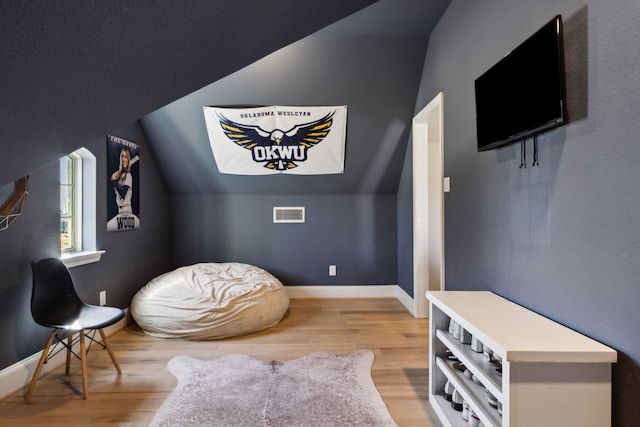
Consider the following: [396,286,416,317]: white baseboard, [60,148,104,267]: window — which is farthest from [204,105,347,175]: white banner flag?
[396,286,416,317]: white baseboard

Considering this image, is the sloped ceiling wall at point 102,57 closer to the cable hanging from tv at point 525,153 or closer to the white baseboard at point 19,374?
the cable hanging from tv at point 525,153

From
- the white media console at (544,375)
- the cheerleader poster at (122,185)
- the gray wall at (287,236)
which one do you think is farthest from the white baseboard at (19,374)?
the white media console at (544,375)

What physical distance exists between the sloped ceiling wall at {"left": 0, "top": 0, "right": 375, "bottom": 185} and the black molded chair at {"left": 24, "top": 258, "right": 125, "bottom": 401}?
51.3 inches

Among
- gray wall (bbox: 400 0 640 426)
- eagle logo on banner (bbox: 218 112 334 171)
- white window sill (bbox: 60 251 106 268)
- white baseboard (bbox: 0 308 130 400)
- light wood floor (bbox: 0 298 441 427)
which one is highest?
eagle logo on banner (bbox: 218 112 334 171)

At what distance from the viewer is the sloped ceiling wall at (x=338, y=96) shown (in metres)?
2.95

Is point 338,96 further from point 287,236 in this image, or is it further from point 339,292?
point 339,292

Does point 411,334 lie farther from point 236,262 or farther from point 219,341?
point 236,262

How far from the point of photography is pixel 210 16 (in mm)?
1087

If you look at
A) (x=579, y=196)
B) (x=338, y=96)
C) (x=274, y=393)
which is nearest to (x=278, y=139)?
(x=338, y=96)

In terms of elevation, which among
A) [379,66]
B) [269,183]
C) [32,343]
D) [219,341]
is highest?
[379,66]

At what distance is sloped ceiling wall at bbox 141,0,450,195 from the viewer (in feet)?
9.67

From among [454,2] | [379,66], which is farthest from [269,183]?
[454,2]

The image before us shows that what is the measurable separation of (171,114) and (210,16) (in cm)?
263

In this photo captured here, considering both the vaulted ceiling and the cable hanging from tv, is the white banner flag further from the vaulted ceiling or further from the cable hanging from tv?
the cable hanging from tv
